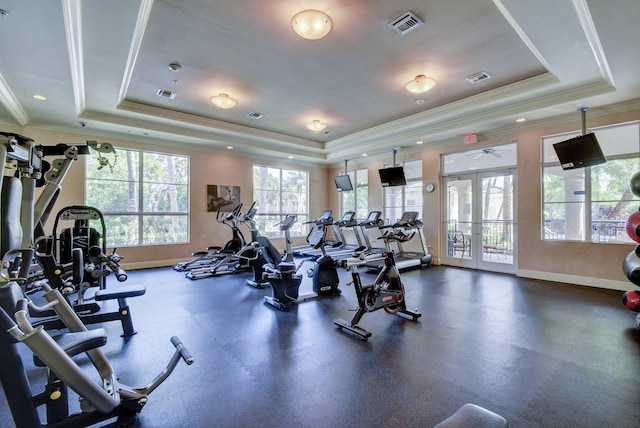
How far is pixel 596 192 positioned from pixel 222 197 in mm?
8609

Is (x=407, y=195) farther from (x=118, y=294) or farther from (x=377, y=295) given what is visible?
Answer: (x=118, y=294)

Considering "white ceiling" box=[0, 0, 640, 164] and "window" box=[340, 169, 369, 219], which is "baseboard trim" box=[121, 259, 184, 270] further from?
"window" box=[340, 169, 369, 219]

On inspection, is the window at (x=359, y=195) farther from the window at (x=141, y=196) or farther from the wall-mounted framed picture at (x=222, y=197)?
the window at (x=141, y=196)

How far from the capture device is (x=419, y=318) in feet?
12.9

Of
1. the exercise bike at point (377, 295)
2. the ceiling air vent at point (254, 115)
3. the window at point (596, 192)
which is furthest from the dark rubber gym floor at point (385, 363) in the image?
the ceiling air vent at point (254, 115)

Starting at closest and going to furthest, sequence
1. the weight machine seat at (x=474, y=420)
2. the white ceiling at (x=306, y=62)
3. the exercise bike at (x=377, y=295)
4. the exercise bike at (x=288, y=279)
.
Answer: the weight machine seat at (x=474, y=420) → the white ceiling at (x=306, y=62) → the exercise bike at (x=377, y=295) → the exercise bike at (x=288, y=279)

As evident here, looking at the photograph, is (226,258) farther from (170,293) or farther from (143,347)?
(143,347)

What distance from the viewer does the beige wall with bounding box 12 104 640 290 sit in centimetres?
552

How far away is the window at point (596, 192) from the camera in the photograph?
17.3 ft

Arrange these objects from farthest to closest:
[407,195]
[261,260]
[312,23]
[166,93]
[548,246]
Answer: [407,195], [548,246], [261,260], [166,93], [312,23]

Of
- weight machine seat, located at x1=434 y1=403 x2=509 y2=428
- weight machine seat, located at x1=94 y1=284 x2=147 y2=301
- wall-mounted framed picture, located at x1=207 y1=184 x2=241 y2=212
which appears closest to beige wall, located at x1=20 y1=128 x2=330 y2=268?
wall-mounted framed picture, located at x1=207 y1=184 x2=241 y2=212

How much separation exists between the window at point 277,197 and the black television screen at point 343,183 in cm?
131

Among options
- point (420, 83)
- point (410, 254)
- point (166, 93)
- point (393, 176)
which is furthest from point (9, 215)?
point (393, 176)

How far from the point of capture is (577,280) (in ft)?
18.8
